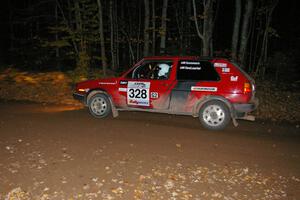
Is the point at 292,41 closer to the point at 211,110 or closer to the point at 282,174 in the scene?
the point at 211,110

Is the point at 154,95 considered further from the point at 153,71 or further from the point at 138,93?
the point at 153,71

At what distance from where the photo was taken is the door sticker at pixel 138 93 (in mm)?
9547

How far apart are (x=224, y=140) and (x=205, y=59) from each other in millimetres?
2198

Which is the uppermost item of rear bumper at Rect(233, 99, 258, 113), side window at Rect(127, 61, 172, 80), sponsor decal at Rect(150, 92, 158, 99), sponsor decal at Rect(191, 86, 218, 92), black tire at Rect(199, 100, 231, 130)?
side window at Rect(127, 61, 172, 80)

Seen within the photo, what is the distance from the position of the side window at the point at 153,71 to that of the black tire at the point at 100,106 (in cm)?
104

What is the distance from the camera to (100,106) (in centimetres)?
1023

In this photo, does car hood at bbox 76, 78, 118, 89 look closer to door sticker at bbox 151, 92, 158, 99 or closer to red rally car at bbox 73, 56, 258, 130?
red rally car at bbox 73, 56, 258, 130

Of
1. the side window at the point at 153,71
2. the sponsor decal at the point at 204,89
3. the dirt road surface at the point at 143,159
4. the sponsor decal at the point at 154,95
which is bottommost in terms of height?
the dirt road surface at the point at 143,159

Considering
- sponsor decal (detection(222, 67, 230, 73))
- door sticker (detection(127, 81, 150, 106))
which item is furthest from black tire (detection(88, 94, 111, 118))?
sponsor decal (detection(222, 67, 230, 73))

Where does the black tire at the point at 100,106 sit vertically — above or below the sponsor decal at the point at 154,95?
below

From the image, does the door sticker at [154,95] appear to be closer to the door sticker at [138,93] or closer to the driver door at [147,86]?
the driver door at [147,86]

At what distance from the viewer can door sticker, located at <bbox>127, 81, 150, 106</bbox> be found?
31.3 feet

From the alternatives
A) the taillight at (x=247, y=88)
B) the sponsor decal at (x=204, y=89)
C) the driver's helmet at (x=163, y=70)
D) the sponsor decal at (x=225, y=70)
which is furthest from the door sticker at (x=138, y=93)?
the taillight at (x=247, y=88)

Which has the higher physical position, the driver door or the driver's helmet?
the driver's helmet
